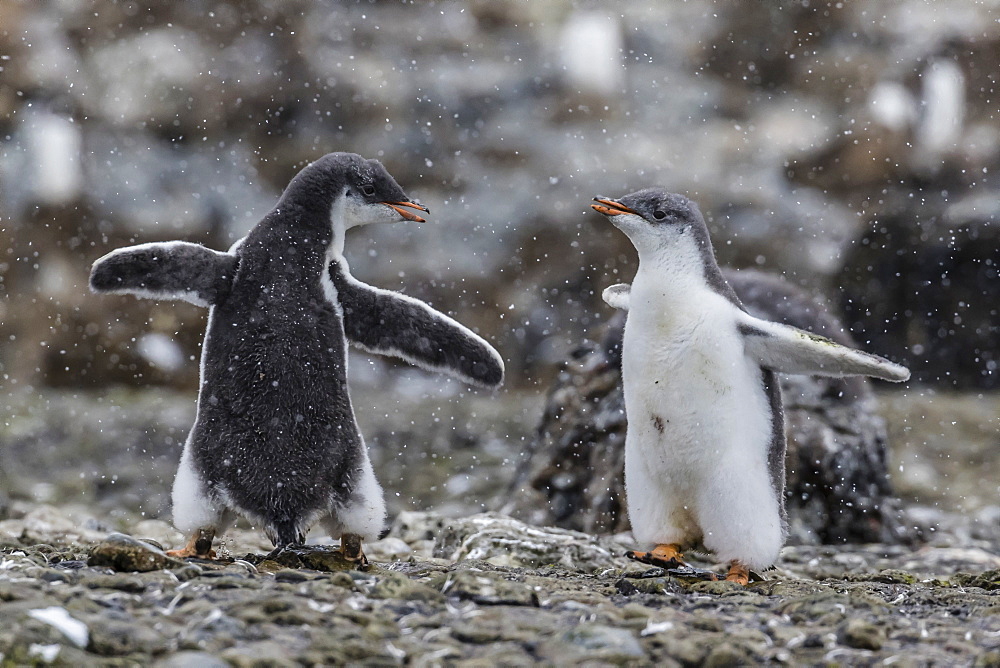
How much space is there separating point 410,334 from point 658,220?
79 centimetres

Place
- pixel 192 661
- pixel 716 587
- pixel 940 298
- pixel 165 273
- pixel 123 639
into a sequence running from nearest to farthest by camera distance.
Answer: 1. pixel 192 661
2. pixel 123 639
3. pixel 716 587
4. pixel 165 273
5. pixel 940 298

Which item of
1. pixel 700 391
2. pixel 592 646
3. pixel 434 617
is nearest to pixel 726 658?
pixel 592 646

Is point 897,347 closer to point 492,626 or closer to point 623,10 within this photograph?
point 623,10

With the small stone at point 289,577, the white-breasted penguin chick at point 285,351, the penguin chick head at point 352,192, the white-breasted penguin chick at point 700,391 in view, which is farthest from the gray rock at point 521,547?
the penguin chick head at point 352,192

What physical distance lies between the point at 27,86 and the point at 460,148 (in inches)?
169

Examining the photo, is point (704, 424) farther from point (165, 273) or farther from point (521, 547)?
point (165, 273)

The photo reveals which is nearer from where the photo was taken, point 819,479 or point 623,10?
point 819,479

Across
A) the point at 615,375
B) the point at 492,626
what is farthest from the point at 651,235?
the point at 615,375

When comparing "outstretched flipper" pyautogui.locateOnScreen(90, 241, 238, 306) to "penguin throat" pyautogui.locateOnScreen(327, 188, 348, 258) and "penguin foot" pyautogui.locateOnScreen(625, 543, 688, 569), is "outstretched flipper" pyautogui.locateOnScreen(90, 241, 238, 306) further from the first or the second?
"penguin foot" pyautogui.locateOnScreen(625, 543, 688, 569)

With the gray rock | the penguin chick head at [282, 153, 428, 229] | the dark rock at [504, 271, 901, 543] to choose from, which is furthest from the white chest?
the dark rock at [504, 271, 901, 543]

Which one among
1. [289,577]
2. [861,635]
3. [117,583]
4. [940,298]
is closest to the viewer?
[861,635]

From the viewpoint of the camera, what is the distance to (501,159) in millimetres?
10172

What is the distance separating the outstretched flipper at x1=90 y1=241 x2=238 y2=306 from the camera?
2.68m

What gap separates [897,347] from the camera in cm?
862
